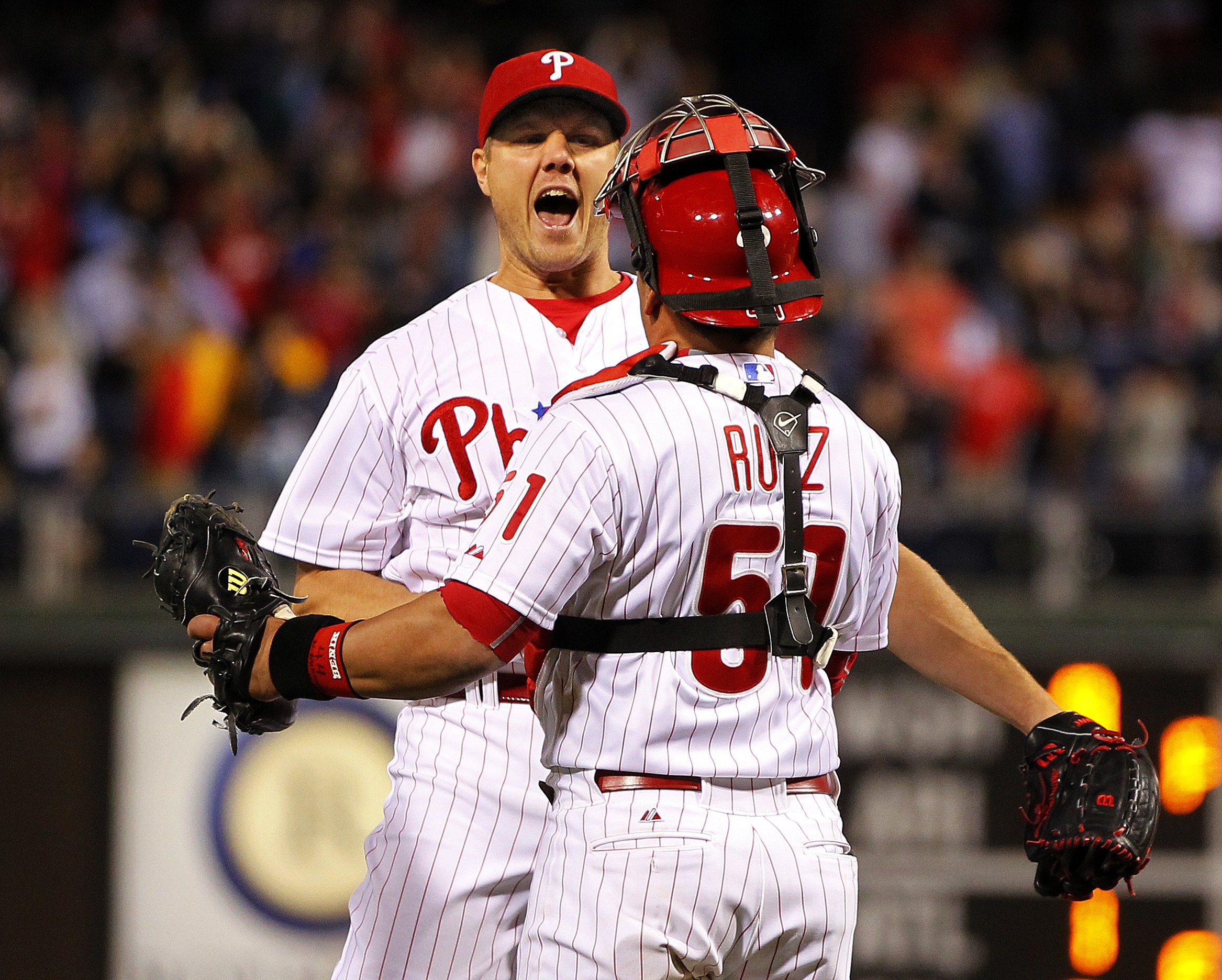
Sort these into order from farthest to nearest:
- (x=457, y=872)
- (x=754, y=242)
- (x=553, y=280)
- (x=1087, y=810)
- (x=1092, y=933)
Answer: (x=1092, y=933)
(x=553, y=280)
(x=457, y=872)
(x=1087, y=810)
(x=754, y=242)

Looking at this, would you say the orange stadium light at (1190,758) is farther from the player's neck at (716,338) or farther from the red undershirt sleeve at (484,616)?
the red undershirt sleeve at (484,616)

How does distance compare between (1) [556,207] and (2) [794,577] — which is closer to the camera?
(2) [794,577]

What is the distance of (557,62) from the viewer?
10.9 feet

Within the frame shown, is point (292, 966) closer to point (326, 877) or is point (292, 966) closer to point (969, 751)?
point (326, 877)

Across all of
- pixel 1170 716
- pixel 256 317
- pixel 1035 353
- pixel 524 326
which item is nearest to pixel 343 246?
pixel 256 317

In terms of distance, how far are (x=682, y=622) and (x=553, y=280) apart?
114cm

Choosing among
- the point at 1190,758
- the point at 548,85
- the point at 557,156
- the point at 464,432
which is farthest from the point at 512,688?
the point at 1190,758

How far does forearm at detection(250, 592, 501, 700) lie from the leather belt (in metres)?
0.64

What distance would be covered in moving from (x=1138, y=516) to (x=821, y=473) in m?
4.18

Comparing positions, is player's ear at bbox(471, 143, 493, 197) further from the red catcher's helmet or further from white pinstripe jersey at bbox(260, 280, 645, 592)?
the red catcher's helmet

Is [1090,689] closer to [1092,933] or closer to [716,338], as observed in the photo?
[1092,933]

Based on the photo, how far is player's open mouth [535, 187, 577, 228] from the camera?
10.9 feet

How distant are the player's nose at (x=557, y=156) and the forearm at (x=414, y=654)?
1137 millimetres

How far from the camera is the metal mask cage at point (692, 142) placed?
263cm
